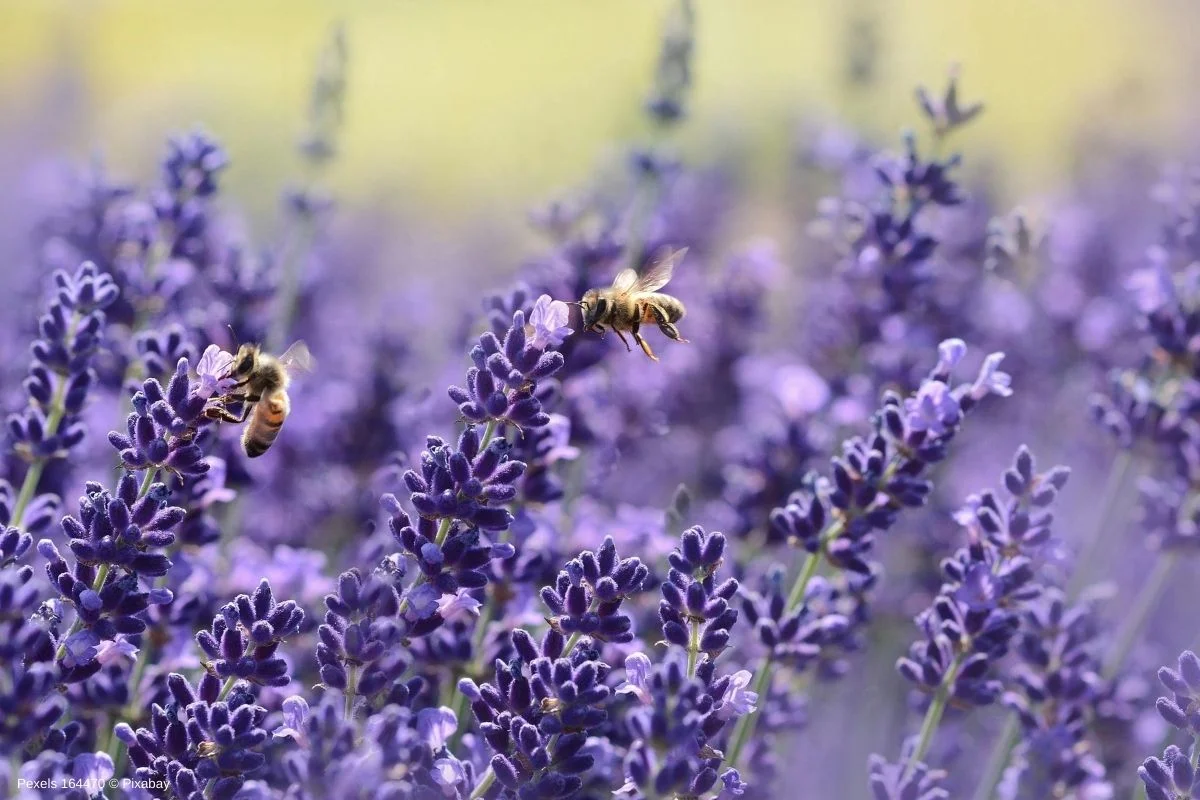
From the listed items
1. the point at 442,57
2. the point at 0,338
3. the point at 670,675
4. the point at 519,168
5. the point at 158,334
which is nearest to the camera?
the point at 670,675

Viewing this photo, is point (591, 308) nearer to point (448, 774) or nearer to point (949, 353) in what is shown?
point (949, 353)

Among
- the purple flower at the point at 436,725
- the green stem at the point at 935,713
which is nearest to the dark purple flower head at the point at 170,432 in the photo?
the purple flower at the point at 436,725

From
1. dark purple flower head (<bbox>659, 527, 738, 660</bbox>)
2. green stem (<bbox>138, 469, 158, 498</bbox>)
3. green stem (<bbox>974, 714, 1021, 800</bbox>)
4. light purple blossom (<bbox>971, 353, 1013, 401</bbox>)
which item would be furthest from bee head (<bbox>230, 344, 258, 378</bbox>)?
green stem (<bbox>974, 714, 1021, 800</bbox>)

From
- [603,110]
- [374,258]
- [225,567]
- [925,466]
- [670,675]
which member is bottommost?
[670,675]

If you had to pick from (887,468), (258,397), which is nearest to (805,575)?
(887,468)

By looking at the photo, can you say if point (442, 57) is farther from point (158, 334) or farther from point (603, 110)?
point (158, 334)

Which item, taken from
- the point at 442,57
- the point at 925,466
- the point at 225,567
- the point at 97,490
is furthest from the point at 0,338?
the point at 442,57
